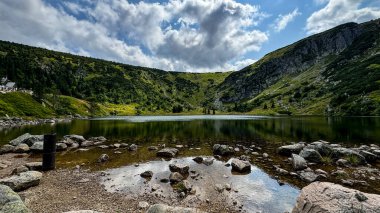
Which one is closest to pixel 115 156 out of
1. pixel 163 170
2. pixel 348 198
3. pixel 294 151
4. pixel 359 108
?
pixel 163 170

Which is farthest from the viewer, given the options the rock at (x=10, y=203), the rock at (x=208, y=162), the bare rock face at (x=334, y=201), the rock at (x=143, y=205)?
the rock at (x=208, y=162)

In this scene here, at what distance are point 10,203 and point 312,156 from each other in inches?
1275

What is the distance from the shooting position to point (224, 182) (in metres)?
23.2

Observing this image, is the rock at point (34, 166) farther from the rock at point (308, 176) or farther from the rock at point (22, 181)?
the rock at point (308, 176)

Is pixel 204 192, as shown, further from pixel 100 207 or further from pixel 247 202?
pixel 100 207

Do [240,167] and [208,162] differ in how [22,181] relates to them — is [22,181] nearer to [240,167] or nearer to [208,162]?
[208,162]

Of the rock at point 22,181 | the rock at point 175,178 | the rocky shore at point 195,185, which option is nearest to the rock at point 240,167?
the rocky shore at point 195,185

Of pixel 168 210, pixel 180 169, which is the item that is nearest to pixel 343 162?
pixel 180 169

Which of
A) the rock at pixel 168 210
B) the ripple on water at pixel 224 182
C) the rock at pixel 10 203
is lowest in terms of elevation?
the ripple on water at pixel 224 182

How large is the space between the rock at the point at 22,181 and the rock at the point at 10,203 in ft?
20.7

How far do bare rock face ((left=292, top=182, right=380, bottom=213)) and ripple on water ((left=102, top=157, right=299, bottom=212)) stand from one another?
4648mm

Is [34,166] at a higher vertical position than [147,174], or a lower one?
higher

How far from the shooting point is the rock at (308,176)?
23.8 m

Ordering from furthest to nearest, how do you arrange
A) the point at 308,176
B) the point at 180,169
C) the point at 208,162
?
the point at 208,162 → the point at 180,169 → the point at 308,176
